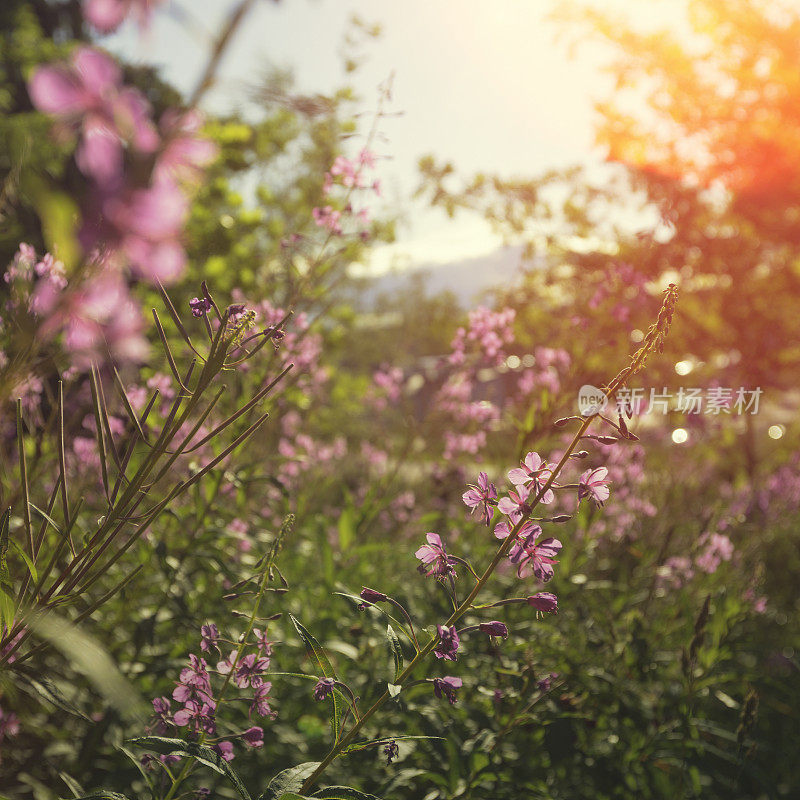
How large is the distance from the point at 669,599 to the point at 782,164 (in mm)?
7761

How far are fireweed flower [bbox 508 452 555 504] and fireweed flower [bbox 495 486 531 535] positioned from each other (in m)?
0.02

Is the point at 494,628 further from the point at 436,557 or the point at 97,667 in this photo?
the point at 97,667

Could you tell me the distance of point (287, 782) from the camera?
3.96 feet

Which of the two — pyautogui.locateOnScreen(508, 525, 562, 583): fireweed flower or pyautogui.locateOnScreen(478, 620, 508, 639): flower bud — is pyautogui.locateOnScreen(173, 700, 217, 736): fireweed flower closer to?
pyautogui.locateOnScreen(478, 620, 508, 639): flower bud

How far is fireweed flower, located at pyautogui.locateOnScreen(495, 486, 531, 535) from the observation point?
1.20 m

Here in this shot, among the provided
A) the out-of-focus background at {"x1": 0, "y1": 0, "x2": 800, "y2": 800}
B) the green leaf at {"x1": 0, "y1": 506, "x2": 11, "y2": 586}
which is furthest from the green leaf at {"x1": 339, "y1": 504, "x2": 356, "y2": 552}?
the green leaf at {"x1": 0, "y1": 506, "x2": 11, "y2": 586}

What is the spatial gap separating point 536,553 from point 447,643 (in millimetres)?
242

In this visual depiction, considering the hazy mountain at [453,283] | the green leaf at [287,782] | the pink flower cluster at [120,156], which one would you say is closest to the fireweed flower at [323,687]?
the green leaf at [287,782]

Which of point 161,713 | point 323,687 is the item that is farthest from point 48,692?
point 323,687

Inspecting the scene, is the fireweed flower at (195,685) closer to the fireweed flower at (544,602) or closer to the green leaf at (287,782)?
the green leaf at (287,782)

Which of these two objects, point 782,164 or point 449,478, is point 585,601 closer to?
point 449,478

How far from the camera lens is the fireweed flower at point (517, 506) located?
1204 millimetres

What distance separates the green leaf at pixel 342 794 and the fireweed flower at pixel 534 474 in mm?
627

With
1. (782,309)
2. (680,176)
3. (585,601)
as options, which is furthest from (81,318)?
(782,309)
